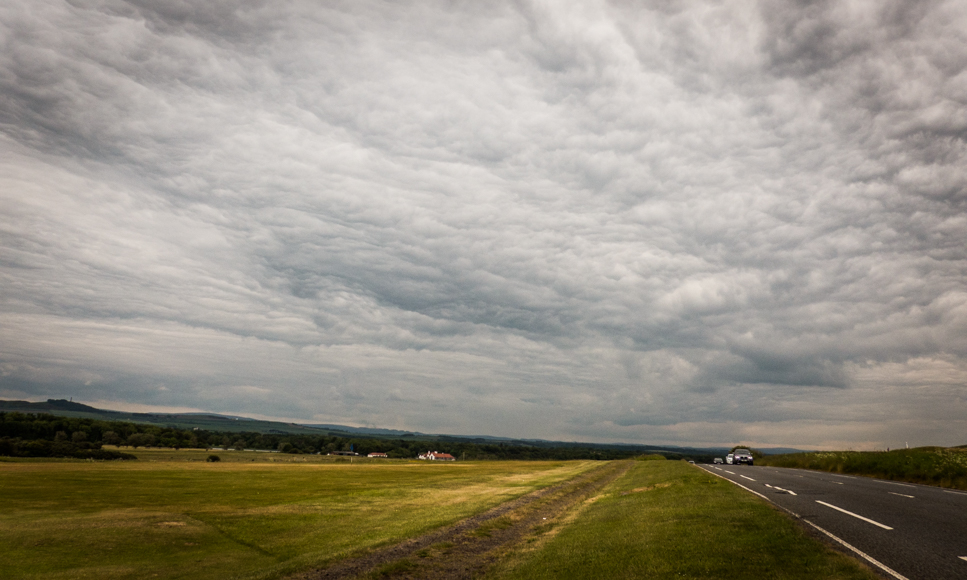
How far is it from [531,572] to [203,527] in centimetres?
2029

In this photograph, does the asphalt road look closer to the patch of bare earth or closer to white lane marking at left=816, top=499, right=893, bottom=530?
white lane marking at left=816, top=499, right=893, bottom=530

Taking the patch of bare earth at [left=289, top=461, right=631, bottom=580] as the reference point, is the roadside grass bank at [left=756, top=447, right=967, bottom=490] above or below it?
above

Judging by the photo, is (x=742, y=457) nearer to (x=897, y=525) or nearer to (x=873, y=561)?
(x=897, y=525)

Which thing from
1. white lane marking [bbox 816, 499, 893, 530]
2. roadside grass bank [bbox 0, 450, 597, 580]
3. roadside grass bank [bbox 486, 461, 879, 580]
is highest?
white lane marking [bbox 816, 499, 893, 530]

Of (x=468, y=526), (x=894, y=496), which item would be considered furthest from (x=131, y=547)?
(x=894, y=496)

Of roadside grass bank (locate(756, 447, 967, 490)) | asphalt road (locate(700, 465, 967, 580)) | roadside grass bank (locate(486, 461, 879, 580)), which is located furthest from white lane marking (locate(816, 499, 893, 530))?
roadside grass bank (locate(756, 447, 967, 490))

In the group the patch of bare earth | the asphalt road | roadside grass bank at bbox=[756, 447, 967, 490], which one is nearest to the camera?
the asphalt road

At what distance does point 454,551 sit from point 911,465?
4095cm

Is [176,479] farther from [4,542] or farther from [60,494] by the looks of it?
[4,542]

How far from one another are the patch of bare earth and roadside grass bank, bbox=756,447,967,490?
2698 centimetres

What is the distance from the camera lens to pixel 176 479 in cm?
5522

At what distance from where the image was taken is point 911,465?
4088 centimetres

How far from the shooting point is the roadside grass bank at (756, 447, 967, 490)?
1380 inches

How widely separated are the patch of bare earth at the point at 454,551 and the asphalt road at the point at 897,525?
1136 centimetres
